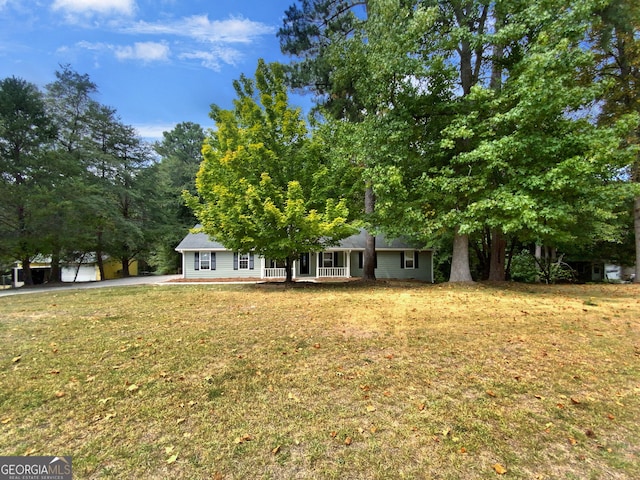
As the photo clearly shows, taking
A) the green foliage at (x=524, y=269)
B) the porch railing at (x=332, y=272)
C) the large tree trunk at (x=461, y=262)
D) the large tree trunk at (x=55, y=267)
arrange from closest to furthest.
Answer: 1. the large tree trunk at (x=461, y=262)
2. the large tree trunk at (x=55, y=267)
3. the green foliage at (x=524, y=269)
4. the porch railing at (x=332, y=272)

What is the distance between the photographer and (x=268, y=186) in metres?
12.1

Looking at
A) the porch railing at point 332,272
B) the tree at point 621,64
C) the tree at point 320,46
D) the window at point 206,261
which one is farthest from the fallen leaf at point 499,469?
the window at point 206,261

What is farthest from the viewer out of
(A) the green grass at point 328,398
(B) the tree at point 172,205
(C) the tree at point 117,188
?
(B) the tree at point 172,205

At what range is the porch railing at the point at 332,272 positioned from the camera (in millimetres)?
21469

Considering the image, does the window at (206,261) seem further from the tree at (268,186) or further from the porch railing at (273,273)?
the tree at (268,186)

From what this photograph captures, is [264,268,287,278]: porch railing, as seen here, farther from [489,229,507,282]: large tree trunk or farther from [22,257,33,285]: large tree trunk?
[22,257,33,285]: large tree trunk

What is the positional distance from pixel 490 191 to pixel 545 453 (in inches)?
386

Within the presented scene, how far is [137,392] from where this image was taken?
3.40 meters

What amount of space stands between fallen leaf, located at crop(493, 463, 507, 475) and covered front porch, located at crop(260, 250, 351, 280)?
61.7 ft

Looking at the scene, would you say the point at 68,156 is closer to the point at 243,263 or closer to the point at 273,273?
the point at 243,263

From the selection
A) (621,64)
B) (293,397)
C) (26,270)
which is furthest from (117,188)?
(621,64)

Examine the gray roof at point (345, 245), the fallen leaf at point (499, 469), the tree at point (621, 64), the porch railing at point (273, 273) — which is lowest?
the fallen leaf at point (499, 469)

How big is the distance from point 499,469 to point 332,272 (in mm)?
19423

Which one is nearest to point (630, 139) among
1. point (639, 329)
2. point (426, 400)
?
point (639, 329)
